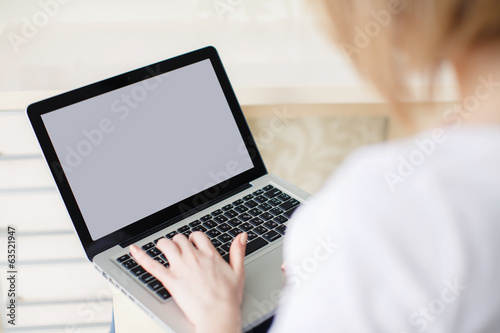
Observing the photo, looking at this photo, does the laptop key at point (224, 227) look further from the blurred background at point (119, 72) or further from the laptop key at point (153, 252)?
the blurred background at point (119, 72)

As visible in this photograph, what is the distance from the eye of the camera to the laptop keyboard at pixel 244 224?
647 mm

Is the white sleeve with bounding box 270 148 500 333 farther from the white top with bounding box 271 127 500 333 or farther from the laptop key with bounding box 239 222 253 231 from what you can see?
the laptop key with bounding box 239 222 253 231

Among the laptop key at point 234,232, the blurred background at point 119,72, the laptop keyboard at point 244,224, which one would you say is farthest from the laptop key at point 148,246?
the blurred background at point 119,72

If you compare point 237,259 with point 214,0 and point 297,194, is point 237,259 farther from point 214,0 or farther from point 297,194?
point 214,0

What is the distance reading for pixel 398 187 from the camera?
322 mm

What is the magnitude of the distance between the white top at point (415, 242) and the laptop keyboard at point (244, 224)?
0.33 meters

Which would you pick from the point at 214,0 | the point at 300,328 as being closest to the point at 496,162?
the point at 300,328

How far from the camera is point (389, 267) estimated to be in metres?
0.30

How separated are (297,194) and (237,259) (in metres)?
0.18

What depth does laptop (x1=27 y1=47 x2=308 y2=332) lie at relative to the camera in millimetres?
629

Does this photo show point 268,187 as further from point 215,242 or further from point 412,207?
point 412,207

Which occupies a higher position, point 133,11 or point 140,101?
point 133,11

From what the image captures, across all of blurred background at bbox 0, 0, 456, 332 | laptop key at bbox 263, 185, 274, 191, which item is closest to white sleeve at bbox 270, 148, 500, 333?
laptop key at bbox 263, 185, 274, 191

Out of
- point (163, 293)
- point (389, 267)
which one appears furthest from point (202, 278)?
point (389, 267)
